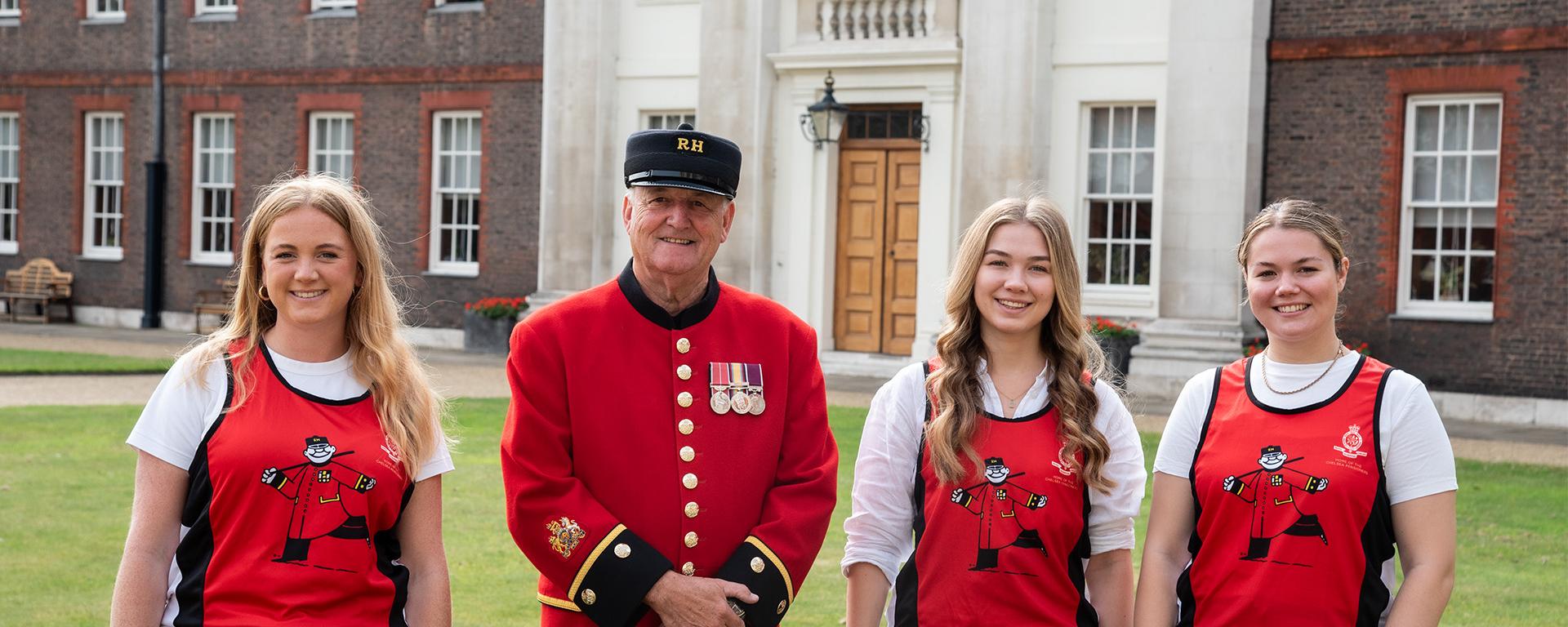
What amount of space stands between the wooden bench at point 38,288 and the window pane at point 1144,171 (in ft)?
52.5

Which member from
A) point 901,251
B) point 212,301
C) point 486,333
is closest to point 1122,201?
point 901,251

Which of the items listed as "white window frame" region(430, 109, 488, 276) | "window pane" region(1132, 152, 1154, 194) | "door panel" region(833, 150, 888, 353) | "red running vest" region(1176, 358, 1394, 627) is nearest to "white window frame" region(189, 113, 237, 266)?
"white window frame" region(430, 109, 488, 276)

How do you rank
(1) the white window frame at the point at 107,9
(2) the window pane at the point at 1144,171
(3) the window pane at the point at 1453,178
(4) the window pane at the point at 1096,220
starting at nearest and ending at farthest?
(3) the window pane at the point at 1453,178 → (2) the window pane at the point at 1144,171 → (4) the window pane at the point at 1096,220 → (1) the white window frame at the point at 107,9

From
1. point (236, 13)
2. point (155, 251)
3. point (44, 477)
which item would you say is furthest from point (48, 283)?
point (44, 477)

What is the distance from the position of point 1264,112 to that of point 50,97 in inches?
698

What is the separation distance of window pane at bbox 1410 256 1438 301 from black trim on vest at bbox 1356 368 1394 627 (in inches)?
501

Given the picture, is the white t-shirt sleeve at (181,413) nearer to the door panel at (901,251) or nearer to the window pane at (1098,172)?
the window pane at (1098,172)

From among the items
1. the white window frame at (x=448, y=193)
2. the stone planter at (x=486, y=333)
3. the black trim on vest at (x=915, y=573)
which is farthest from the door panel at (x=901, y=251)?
the black trim on vest at (x=915, y=573)

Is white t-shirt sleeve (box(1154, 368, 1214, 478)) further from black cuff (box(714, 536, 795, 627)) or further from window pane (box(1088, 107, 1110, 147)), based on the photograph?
window pane (box(1088, 107, 1110, 147))

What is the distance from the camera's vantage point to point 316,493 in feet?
10.6

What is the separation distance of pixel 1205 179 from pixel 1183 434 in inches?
A: 497

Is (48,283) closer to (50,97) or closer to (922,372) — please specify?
(50,97)

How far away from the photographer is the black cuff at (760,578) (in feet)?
11.3

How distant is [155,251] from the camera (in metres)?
22.9
